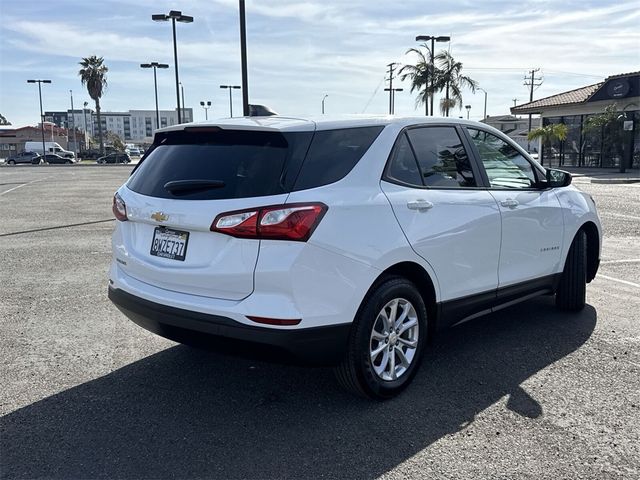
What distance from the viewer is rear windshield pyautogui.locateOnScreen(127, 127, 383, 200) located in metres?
3.28

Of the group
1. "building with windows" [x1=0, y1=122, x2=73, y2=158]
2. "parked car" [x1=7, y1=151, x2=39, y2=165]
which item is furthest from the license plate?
"building with windows" [x1=0, y1=122, x2=73, y2=158]

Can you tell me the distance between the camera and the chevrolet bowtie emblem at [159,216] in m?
3.49

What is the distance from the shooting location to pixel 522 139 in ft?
220

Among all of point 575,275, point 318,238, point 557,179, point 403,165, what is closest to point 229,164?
point 318,238

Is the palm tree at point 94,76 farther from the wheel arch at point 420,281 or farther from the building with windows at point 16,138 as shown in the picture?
the wheel arch at point 420,281

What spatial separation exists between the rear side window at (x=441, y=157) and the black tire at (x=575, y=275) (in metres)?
1.67

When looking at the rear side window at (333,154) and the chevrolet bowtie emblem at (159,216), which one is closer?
the rear side window at (333,154)

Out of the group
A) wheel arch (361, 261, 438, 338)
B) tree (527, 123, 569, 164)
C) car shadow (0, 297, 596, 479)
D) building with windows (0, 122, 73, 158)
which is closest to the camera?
car shadow (0, 297, 596, 479)

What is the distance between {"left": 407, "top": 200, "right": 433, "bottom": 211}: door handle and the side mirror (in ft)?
5.84

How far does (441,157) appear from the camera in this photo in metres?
4.21

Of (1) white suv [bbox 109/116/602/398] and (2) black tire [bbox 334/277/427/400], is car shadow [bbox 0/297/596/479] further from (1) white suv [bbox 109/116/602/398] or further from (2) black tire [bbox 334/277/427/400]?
(1) white suv [bbox 109/116/602/398]

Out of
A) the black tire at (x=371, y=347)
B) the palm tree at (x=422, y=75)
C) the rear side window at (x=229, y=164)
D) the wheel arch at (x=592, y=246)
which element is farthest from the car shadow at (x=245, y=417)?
the palm tree at (x=422, y=75)

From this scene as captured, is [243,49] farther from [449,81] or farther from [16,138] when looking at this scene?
[16,138]

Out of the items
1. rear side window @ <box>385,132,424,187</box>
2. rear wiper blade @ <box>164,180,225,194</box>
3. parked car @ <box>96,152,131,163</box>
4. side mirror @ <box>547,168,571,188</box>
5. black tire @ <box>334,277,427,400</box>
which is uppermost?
rear side window @ <box>385,132,424,187</box>
